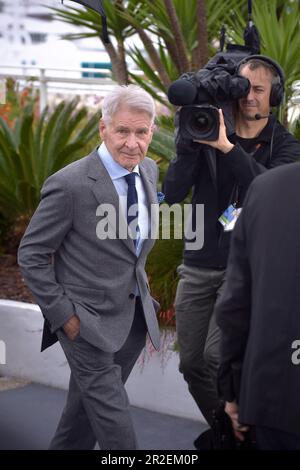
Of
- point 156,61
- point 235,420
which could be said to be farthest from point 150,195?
point 156,61

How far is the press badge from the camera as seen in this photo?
419 centimetres

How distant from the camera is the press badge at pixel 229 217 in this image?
13.8ft

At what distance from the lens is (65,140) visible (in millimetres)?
8367

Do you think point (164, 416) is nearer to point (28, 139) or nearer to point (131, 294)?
point (131, 294)

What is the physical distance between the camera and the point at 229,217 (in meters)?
4.22

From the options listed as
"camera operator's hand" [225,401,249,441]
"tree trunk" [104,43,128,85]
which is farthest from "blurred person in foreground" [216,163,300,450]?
"tree trunk" [104,43,128,85]

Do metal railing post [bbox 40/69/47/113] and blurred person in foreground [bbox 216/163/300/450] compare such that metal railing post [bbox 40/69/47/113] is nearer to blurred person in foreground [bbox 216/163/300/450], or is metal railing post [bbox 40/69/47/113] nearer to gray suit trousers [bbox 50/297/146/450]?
gray suit trousers [bbox 50/297/146/450]

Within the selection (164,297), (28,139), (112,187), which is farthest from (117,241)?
(28,139)

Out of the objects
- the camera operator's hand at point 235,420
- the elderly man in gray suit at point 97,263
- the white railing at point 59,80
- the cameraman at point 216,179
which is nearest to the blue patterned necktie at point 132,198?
the elderly man in gray suit at point 97,263

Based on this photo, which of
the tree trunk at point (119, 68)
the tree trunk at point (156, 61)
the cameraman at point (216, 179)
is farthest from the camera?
the tree trunk at point (119, 68)

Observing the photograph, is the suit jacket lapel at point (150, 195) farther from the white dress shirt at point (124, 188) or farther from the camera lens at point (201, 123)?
the camera lens at point (201, 123)

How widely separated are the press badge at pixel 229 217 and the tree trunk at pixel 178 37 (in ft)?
9.81

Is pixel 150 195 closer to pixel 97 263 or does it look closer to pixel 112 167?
pixel 112 167

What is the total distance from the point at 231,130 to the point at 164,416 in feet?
7.46
